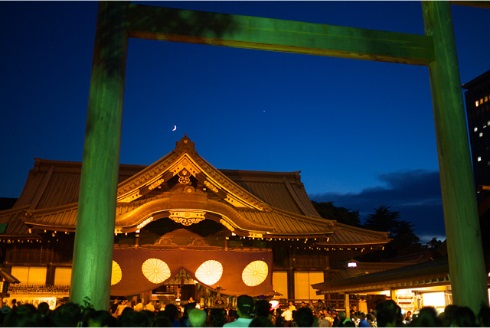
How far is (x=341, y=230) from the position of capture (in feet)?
59.7

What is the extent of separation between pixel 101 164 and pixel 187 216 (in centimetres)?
998

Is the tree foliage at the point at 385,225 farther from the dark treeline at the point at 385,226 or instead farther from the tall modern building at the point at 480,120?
the tall modern building at the point at 480,120

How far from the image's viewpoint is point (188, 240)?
15.9 metres

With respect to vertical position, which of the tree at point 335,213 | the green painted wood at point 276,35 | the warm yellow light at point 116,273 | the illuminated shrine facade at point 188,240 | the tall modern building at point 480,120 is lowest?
the warm yellow light at point 116,273

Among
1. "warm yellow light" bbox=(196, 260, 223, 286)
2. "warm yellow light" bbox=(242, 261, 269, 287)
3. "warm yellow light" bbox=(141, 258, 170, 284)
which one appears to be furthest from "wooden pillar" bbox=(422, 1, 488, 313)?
"warm yellow light" bbox=(141, 258, 170, 284)

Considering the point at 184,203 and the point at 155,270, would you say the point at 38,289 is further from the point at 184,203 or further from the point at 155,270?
the point at 184,203

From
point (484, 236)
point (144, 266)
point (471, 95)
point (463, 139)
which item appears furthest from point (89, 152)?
point (471, 95)

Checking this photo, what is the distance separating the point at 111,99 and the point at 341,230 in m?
14.4

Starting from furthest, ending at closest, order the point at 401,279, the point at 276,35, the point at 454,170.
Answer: the point at 401,279
the point at 276,35
the point at 454,170

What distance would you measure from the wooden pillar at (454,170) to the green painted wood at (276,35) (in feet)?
0.75

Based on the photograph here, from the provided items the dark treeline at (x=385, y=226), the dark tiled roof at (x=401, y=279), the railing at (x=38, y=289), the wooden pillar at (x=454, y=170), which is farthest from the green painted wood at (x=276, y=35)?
the dark treeline at (x=385, y=226)

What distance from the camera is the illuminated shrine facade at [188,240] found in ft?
48.6

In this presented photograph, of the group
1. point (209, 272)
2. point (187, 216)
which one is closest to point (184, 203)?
point (187, 216)

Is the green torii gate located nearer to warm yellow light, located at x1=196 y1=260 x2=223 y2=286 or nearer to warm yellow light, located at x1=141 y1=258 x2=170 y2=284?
warm yellow light, located at x1=141 y1=258 x2=170 y2=284
